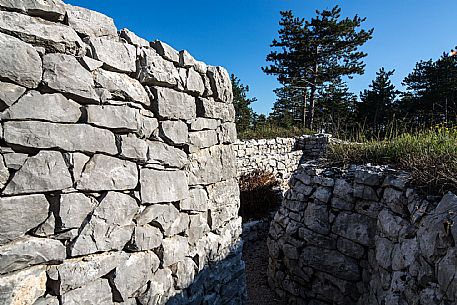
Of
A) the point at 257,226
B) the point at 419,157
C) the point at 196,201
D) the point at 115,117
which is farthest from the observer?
the point at 257,226

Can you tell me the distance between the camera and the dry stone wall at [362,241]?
95.7 inches

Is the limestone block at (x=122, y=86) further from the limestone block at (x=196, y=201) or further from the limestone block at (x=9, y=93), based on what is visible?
the limestone block at (x=196, y=201)

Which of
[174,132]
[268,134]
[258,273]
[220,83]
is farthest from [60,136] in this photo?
[268,134]

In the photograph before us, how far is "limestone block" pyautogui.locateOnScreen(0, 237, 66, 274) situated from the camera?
4.49ft

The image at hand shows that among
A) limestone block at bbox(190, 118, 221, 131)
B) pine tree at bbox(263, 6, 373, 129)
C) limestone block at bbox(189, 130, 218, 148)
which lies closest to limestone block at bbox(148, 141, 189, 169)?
limestone block at bbox(189, 130, 218, 148)

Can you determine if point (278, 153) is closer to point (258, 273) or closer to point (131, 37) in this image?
point (258, 273)

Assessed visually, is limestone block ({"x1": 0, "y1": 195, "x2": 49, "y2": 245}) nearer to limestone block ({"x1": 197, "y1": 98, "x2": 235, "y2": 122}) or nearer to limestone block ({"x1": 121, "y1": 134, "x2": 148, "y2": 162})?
Answer: limestone block ({"x1": 121, "y1": 134, "x2": 148, "y2": 162})

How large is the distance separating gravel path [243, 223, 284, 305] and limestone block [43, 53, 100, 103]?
13.2ft

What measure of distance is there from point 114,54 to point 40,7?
44 centimetres

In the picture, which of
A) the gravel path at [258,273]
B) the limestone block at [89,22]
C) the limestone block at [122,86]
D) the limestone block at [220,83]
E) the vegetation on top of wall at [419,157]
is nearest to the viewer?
the limestone block at [89,22]

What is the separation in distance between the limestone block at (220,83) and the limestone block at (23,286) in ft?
6.29

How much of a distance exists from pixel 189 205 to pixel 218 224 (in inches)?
20.8

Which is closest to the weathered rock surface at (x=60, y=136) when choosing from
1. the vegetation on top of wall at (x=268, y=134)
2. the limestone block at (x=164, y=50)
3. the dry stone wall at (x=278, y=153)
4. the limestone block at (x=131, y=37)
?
the limestone block at (x=131, y=37)

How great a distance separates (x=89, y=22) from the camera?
5.69ft
